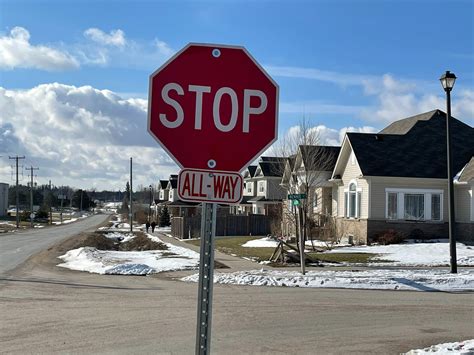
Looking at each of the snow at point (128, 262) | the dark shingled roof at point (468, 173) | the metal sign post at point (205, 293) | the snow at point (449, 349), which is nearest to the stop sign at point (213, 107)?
the metal sign post at point (205, 293)

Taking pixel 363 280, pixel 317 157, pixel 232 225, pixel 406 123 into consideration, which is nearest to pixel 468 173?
pixel 317 157

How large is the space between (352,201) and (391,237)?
4.76 m

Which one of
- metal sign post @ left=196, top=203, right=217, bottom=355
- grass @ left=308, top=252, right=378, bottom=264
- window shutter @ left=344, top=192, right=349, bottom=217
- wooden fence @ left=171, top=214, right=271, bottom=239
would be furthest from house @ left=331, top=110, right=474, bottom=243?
metal sign post @ left=196, top=203, right=217, bottom=355

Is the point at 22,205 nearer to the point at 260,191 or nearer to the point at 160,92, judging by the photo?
the point at 260,191

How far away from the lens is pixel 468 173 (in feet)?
98.8

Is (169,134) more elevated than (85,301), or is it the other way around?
(169,134)

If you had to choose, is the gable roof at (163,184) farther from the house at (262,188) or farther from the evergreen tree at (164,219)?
the house at (262,188)

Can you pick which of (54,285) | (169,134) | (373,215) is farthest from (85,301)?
(373,215)

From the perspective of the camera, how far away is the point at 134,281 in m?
17.2

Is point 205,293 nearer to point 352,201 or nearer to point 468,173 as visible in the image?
point 468,173

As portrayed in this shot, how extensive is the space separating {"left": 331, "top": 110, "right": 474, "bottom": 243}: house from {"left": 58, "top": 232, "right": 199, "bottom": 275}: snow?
10.4 meters

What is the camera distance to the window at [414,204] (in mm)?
31125

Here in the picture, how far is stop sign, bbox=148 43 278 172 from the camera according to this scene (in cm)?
327

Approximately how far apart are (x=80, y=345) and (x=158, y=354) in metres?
1.32
